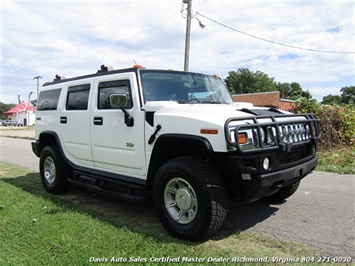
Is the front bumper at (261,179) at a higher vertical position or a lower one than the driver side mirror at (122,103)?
lower

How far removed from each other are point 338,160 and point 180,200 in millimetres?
6957

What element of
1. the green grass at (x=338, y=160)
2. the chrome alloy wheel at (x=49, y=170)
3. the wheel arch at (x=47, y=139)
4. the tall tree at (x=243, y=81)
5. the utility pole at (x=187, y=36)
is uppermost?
the tall tree at (x=243, y=81)

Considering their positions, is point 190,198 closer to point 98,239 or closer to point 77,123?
point 98,239

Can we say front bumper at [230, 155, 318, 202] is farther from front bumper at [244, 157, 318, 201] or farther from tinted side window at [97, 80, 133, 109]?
tinted side window at [97, 80, 133, 109]

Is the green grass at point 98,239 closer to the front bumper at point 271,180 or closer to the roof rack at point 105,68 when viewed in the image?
the front bumper at point 271,180

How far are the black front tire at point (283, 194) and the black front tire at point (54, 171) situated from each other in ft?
11.5

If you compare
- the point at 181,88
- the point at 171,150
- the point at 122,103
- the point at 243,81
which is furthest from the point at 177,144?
the point at 243,81

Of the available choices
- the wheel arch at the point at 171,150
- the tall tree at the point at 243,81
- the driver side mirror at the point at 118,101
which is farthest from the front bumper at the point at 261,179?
the tall tree at the point at 243,81

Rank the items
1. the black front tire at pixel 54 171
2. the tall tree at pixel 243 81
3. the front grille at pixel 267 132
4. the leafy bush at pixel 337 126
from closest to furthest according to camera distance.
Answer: the front grille at pixel 267 132 < the black front tire at pixel 54 171 < the leafy bush at pixel 337 126 < the tall tree at pixel 243 81

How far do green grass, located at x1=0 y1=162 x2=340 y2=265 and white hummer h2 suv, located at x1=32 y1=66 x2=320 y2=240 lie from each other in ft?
0.98

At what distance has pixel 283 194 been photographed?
16.7 feet

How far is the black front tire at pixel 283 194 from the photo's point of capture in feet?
16.4

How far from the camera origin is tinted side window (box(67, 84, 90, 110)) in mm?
5290

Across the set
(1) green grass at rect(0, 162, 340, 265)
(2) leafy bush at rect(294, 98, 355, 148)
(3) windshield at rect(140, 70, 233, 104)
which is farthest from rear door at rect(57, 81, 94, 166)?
(2) leafy bush at rect(294, 98, 355, 148)
